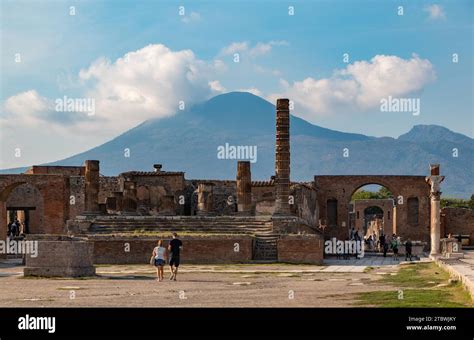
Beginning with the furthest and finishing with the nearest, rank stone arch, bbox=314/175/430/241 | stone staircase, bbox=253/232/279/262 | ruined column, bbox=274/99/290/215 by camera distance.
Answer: stone arch, bbox=314/175/430/241 < ruined column, bbox=274/99/290/215 < stone staircase, bbox=253/232/279/262

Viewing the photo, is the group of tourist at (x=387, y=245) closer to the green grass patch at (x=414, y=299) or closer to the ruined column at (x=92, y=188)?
the ruined column at (x=92, y=188)

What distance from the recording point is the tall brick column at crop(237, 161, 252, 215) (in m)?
40.0

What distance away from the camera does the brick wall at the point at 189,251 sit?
A: 30.5m

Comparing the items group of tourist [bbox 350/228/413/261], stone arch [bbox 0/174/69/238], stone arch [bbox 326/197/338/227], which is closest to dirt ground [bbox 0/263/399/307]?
group of tourist [bbox 350/228/413/261]

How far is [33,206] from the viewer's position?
2002 inches

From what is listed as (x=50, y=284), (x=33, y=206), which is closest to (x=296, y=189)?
(x=33, y=206)

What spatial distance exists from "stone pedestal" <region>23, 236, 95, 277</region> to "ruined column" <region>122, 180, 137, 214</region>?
20196 millimetres

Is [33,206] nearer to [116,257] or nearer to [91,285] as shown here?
[116,257]

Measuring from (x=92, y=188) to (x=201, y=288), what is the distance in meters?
21.2

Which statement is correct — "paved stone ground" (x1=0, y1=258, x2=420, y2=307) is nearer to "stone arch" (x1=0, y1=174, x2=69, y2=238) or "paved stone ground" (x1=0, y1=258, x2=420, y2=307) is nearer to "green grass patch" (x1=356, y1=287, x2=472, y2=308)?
"green grass patch" (x1=356, y1=287, x2=472, y2=308)

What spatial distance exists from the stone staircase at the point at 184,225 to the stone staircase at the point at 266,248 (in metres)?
1.32

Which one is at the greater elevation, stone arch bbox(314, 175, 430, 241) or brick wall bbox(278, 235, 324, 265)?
stone arch bbox(314, 175, 430, 241)
